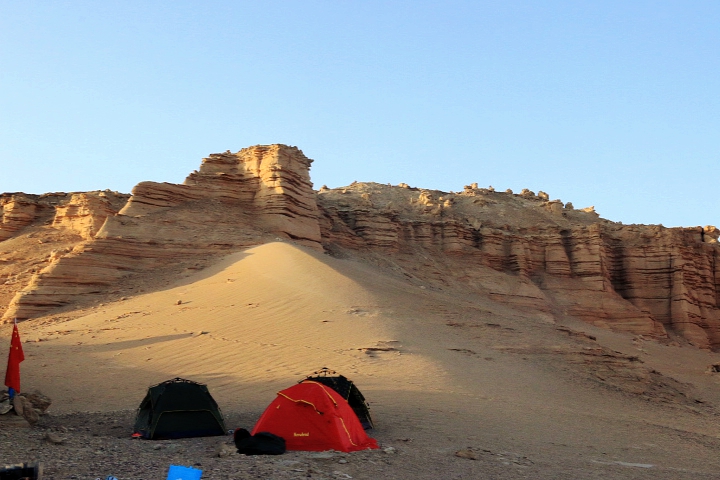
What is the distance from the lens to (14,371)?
12.1m

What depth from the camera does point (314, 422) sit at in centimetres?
1048

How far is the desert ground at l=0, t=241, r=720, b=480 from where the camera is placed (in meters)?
9.48

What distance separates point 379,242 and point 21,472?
35583 millimetres

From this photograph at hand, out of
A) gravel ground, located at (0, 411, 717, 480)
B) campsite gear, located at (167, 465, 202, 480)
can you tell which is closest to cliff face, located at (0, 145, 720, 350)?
gravel ground, located at (0, 411, 717, 480)

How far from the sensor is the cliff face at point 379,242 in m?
28.9

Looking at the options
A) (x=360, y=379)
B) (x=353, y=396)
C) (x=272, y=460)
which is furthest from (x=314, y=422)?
(x=360, y=379)

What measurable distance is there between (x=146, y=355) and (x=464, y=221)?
32.1 metres

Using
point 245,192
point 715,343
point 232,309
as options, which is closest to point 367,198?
point 245,192

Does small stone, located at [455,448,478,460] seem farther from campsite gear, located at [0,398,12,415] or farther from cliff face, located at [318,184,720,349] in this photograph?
cliff face, located at [318,184,720,349]

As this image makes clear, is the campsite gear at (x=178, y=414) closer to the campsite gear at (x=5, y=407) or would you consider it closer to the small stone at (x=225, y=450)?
the small stone at (x=225, y=450)

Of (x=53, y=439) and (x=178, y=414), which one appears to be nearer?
(x=53, y=439)

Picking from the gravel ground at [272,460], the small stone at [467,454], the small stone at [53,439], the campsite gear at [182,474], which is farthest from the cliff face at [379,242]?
the campsite gear at [182,474]

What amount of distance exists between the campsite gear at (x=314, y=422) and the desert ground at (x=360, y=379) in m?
0.52

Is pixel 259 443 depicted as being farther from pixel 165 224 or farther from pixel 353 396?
pixel 165 224
